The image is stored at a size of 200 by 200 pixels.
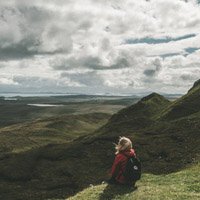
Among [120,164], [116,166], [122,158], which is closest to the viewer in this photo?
[122,158]

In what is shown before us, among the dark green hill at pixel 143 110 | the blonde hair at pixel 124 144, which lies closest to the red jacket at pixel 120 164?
the blonde hair at pixel 124 144

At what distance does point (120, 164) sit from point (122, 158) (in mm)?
484

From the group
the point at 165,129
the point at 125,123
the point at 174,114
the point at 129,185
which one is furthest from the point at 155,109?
the point at 129,185

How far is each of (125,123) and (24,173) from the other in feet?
145

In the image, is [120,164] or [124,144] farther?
[120,164]

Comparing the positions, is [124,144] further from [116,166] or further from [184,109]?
[184,109]

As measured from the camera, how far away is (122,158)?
26.9 metres

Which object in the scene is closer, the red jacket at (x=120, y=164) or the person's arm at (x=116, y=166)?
the red jacket at (x=120, y=164)

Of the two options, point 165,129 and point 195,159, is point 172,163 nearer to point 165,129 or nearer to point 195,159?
point 195,159

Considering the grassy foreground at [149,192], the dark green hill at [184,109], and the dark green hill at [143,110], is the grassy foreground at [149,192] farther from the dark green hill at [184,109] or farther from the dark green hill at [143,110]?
the dark green hill at [143,110]

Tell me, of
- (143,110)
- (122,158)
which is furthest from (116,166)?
(143,110)

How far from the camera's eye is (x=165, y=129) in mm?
67250

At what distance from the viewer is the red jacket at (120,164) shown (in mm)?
26828

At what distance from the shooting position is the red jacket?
1056 inches
